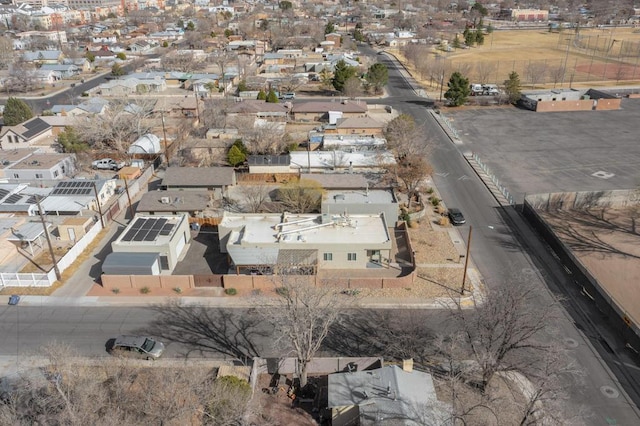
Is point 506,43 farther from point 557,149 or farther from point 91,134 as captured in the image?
point 91,134

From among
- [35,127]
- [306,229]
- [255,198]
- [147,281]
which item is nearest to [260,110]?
[35,127]


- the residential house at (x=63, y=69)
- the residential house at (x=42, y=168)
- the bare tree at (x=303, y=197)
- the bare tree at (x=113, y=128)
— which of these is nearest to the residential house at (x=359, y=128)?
the bare tree at (x=303, y=197)

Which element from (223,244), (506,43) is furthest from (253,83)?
(506,43)

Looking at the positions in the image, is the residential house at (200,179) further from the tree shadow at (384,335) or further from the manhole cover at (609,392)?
the manhole cover at (609,392)

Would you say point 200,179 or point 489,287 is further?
point 200,179

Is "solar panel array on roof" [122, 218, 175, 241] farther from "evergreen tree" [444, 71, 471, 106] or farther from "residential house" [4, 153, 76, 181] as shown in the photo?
"evergreen tree" [444, 71, 471, 106]

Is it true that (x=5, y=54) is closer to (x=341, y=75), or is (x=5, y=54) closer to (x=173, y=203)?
(x=341, y=75)
